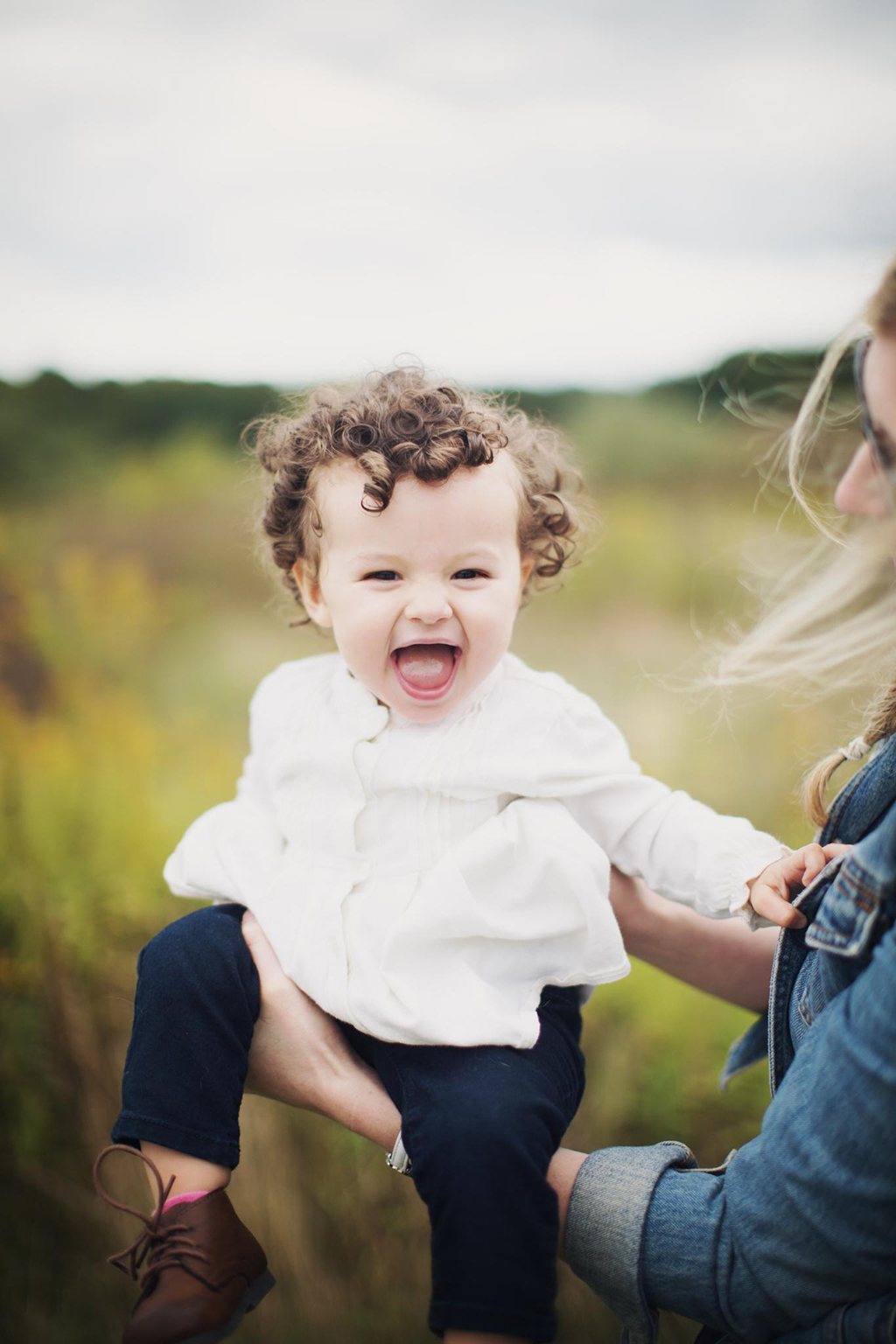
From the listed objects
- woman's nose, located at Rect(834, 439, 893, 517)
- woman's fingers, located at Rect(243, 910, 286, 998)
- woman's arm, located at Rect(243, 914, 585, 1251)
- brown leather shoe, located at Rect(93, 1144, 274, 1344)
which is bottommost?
brown leather shoe, located at Rect(93, 1144, 274, 1344)

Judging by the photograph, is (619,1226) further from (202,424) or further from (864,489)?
(202,424)

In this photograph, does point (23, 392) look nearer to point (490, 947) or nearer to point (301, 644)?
point (301, 644)

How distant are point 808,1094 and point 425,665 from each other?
0.82 meters

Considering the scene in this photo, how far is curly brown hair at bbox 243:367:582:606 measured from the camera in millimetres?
1514

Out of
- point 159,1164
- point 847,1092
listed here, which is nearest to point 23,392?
point 159,1164

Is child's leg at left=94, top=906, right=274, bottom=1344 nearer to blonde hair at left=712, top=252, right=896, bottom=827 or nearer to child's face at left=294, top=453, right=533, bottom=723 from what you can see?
child's face at left=294, top=453, right=533, bottom=723

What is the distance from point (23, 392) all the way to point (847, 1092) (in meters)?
4.30

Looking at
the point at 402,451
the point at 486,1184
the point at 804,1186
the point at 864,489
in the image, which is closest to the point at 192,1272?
the point at 486,1184

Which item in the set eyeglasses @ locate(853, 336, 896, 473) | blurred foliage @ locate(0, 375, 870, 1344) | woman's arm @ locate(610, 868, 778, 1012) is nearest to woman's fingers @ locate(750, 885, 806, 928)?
woman's arm @ locate(610, 868, 778, 1012)

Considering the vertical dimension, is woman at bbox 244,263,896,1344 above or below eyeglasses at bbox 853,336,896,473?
below

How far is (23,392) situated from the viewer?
4207 millimetres

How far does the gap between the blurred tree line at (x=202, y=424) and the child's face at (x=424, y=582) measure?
2.74 meters

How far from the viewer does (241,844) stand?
1667mm

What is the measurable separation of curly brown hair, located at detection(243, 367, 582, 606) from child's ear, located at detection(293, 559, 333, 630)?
2cm
